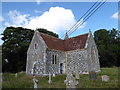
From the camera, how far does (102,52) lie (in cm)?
4091

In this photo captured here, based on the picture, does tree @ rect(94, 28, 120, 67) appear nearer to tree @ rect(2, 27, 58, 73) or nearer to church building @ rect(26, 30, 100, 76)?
church building @ rect(26, 30, 100, 76)

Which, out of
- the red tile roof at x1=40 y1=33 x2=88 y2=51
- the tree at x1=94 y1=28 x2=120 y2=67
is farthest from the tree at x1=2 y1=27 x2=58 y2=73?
the tree at x1=94 y1=28 x2=120 y2=67

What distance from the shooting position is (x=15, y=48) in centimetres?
3344

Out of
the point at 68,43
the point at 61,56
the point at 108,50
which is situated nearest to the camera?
the point at 61,56

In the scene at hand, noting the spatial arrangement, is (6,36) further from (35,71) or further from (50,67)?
(50,67)

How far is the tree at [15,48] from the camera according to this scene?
3397cm

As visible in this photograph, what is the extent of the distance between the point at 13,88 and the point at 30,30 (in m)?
31.5

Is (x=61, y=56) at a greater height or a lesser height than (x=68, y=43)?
lesser

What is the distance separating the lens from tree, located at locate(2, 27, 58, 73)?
34.0m

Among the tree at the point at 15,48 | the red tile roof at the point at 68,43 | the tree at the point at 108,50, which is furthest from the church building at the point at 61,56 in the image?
the tree at the point at 108,50

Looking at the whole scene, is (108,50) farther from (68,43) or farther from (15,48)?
(15,48)

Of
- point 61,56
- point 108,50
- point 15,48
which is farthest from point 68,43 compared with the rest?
point 108,50

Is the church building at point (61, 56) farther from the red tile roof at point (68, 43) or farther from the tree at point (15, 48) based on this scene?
the tree at point (15, 48)

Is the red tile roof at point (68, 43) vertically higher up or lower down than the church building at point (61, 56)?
higher up
